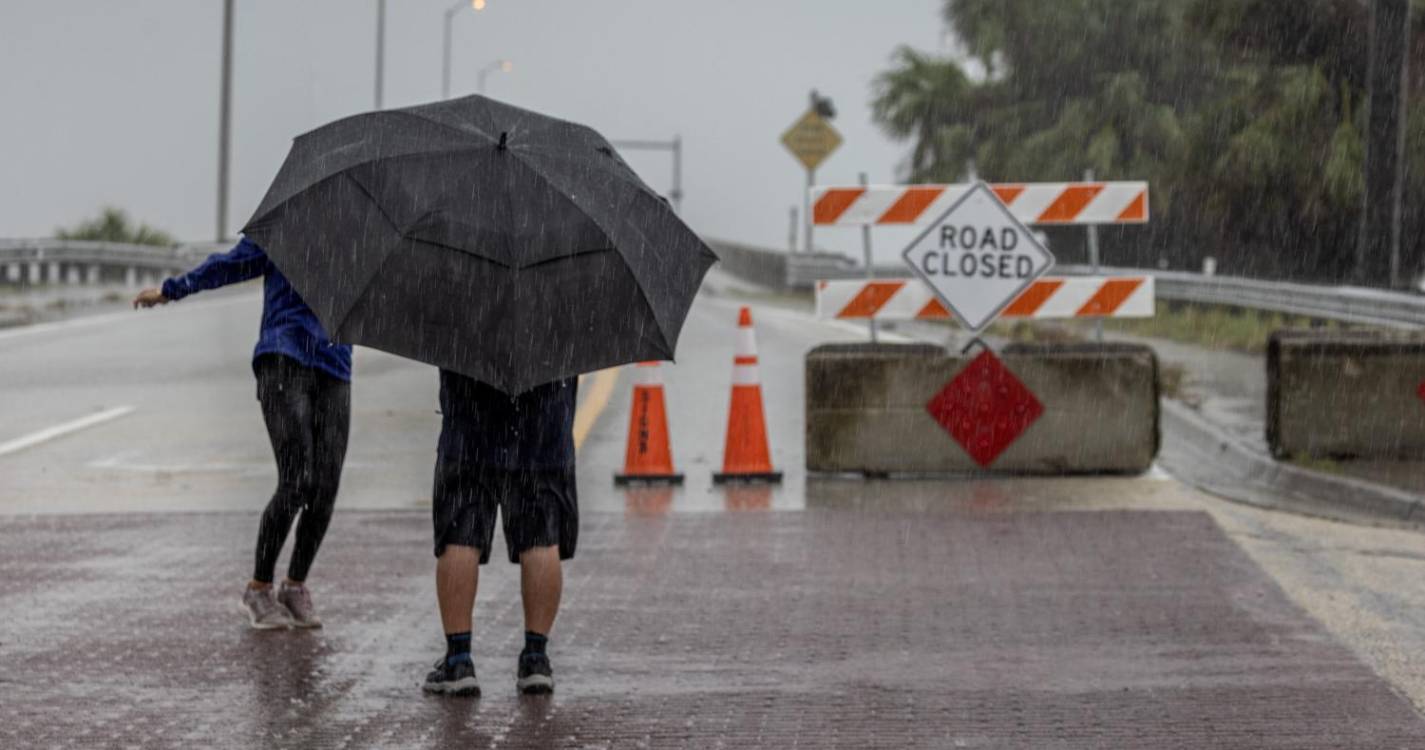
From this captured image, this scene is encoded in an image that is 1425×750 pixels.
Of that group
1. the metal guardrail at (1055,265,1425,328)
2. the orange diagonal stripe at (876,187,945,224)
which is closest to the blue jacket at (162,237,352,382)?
the orange diagonal stripe at (876,187,945,224)

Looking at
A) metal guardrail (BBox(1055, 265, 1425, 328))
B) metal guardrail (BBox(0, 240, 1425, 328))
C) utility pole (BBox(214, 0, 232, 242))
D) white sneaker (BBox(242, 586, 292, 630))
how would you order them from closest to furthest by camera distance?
white sneaker (BBox(242, 586, 292, 630))
metal guardrail (BBox(1055, 265, 1425, 328))
metal guardrail (BBox(0, 240, 1425, 328))
utility pole (BBox(214, 0, 232, 242))

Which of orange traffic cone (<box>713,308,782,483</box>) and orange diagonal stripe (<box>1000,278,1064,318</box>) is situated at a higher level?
orange diagonal stripe (<box>1000,278,1064,318</box>)

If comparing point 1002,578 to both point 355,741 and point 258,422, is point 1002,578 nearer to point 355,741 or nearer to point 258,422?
point 355,741

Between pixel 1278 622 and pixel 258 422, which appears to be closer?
pixel 1278 622

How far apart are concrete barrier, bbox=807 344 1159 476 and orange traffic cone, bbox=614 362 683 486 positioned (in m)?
0.84

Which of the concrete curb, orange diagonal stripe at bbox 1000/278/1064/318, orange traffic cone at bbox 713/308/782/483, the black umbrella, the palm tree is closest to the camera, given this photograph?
the black umbrella

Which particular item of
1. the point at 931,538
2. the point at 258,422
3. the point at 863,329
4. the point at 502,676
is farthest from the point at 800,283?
the point at 502,676

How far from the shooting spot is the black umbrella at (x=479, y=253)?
6852 mm

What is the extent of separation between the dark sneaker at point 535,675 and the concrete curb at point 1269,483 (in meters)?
5.77

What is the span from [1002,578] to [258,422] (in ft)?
26.3

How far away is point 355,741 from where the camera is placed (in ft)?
22.2

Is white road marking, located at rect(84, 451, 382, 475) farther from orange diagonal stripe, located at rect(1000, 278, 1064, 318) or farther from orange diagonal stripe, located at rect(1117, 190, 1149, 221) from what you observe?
orange diagonal stripe, located at rect(1117, 190, 1149, 221)

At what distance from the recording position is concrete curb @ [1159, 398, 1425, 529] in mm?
12255

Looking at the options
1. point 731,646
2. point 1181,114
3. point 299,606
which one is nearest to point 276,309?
point 299,606
